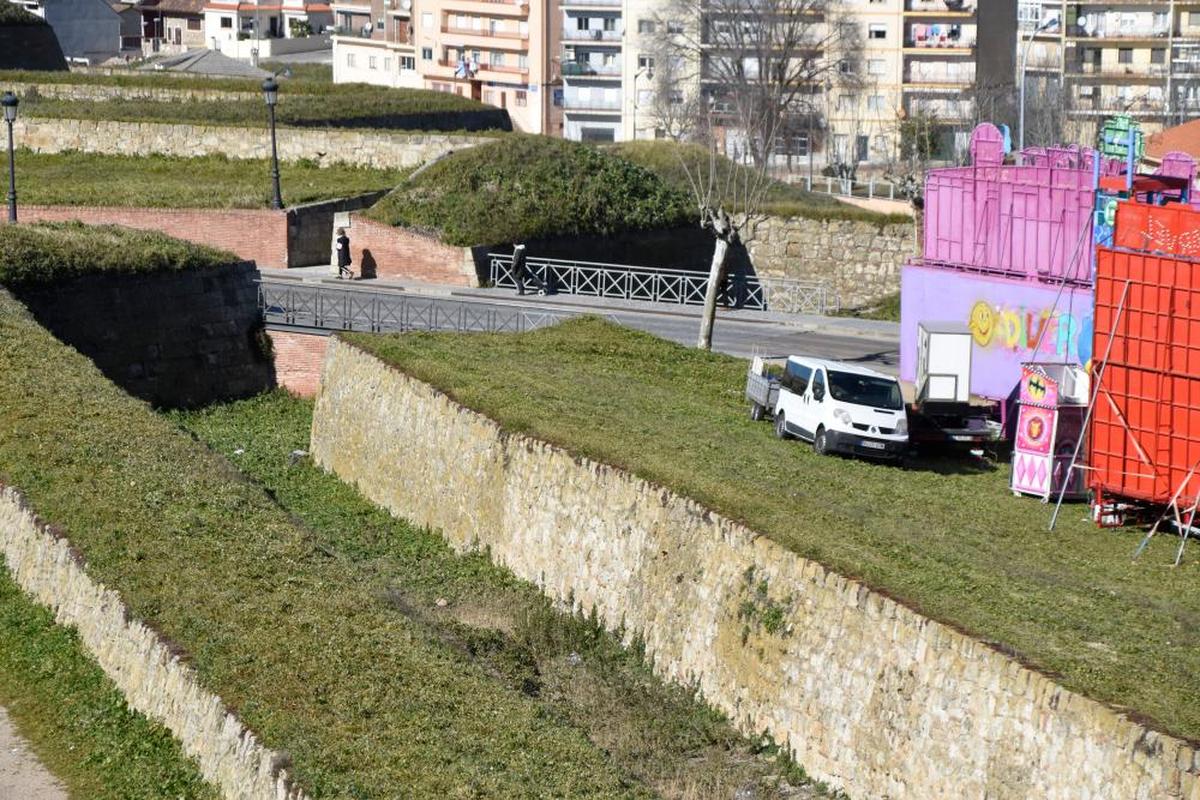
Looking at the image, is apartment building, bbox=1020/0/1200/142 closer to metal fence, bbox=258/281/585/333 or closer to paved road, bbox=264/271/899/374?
paved road, bbox=264/271/899/374

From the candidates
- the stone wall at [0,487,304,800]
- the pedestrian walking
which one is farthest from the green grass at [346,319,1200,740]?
the pedestrian walking

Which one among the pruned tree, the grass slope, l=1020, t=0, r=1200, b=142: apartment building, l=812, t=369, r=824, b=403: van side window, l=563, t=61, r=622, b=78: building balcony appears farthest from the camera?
l=563, t=61, r=622, b=78: building balcony

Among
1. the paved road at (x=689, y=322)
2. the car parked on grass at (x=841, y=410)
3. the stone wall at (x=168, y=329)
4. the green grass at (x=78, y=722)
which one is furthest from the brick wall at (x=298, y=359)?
the green grass at (x=78, y=722)

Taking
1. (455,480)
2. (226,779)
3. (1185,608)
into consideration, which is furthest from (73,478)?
(1185,608)

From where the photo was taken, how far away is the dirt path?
2008cm

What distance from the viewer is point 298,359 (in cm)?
4178

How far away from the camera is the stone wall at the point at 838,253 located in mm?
56062

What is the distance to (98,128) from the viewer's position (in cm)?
6228

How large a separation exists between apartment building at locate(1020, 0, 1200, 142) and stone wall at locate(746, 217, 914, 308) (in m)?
27.5

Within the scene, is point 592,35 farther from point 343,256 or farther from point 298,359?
point 298,359

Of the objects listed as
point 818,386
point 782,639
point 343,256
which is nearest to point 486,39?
point 343,256

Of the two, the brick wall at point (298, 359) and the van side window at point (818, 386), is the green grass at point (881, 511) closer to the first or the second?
the van side window at point (818, 386)

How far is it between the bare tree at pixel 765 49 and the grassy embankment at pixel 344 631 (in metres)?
50.4

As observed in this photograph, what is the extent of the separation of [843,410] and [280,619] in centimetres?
1054
